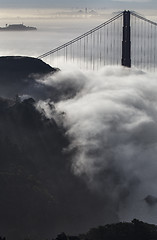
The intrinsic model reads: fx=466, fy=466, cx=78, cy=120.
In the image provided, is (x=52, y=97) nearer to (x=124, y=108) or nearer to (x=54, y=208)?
(x=124, y=108)

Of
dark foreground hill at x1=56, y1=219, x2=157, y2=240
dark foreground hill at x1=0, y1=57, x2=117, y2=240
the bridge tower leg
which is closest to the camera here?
dark foreground hill at x1=56, y1=219, x2=157, y2=240

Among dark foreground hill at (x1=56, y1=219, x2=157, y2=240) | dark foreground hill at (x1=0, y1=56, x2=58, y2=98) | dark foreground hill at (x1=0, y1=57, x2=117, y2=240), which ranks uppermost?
dark foreground hill at (x1=0, y1=56, x2=58, y2=98)

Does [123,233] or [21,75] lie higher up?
[21,75]

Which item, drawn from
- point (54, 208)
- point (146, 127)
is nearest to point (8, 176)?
point (54, 208)

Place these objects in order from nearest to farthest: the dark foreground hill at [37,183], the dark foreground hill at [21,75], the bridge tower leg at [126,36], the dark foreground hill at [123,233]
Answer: the dark foreground hill at [123,233] → the dark foreground hill at [37,183] → the bridge tower leg at [126,36] → the dark foreground hill at [21,75]

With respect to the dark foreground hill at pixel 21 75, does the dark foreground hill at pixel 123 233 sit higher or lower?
lower

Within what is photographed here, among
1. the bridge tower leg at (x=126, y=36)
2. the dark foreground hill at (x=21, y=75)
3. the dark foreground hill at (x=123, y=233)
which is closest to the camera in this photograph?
the dark foreground hill at (x=123, y=233)

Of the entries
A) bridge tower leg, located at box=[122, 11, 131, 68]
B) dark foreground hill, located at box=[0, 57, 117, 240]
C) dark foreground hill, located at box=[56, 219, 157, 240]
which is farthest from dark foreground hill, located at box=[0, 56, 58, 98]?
dark foreground hill, located at box=[56, 219, 157, 240]

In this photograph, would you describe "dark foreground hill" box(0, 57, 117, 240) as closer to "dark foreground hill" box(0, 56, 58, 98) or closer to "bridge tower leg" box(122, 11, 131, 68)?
"dark foreground hill" box(0, 56, 58, 98)

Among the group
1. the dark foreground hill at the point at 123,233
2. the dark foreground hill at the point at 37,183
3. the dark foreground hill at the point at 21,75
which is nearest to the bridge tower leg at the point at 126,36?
the dark foreground hill at the point at 37,183

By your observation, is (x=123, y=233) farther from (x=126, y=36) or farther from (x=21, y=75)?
(x=21, y=75)

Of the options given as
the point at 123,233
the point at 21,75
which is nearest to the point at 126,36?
the point at 21,75

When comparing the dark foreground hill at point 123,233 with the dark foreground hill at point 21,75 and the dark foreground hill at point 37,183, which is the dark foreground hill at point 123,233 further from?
the dark foreground hill at point 21,75
